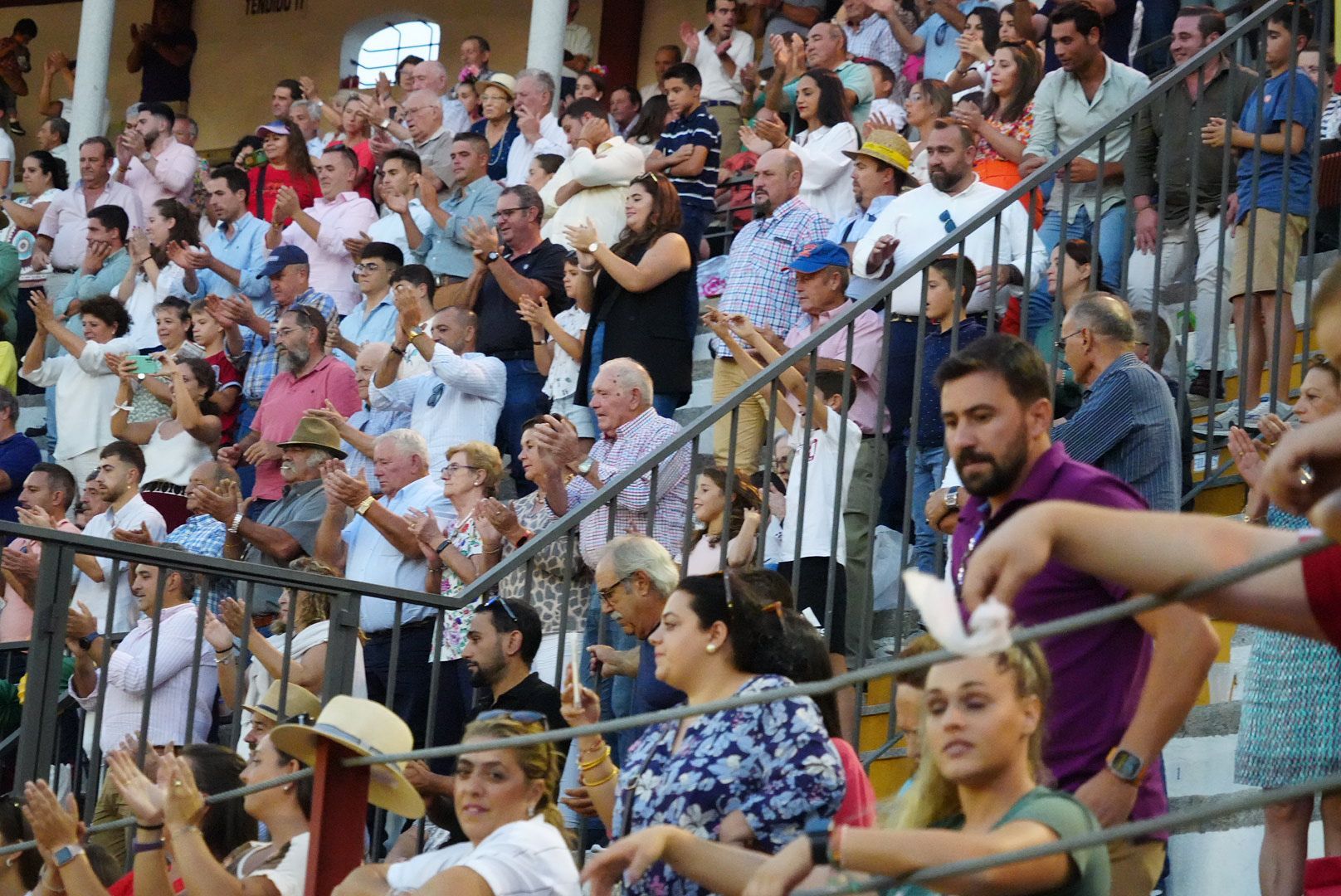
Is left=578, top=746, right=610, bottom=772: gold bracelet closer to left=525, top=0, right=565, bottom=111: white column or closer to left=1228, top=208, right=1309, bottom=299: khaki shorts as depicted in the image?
left=1228, top=208, right=1309, bottom=299: khaki shorts

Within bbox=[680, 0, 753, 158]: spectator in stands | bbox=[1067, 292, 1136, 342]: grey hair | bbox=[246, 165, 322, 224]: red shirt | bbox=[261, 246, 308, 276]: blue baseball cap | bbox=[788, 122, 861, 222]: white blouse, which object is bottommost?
bbox=[1067, 292, 1136, 342]: grey hair

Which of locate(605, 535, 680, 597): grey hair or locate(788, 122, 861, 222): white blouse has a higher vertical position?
locate(788, 122, 861, 222): white blouse

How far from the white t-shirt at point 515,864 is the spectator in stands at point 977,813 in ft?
3.22

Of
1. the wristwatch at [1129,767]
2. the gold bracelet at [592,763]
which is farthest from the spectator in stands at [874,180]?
the wristwatch at [1129,767]

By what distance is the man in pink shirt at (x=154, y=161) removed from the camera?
12.8 meters

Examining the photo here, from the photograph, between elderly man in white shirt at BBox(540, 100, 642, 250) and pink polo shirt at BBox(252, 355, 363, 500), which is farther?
elderly man in white shirt at BBox(540, 100, 642, 250)

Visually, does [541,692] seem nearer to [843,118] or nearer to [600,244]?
[600,244]

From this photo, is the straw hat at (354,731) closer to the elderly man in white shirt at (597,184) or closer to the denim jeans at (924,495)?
the denim jeans at (924,495)

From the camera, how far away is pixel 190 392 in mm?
9469

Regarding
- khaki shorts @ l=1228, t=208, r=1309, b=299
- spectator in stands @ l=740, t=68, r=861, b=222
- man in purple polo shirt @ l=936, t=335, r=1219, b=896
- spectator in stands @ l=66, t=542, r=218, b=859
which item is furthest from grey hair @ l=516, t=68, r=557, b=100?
man in purple polo shirt @ l=936, t=335, r=1219, b=896

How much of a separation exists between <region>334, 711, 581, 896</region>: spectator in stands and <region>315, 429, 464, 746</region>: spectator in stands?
1921mm

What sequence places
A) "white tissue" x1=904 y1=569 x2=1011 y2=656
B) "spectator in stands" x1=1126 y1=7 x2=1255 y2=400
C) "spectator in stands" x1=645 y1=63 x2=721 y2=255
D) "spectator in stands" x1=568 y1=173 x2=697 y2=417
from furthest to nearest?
"spectator in stands" x1=645 y1=63 x2=721 y2=255 → "spectator in stands" x1=568 y1=173 x2=697 y2=417 → "spectator in stands" x1=1126 y1=7 x2=1255 y2=400 → "white tissue" x1=904 y1=569 x2=1011 y2=656

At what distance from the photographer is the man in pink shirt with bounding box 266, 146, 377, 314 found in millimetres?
10625

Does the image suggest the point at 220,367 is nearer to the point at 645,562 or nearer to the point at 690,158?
the point at 690,158
